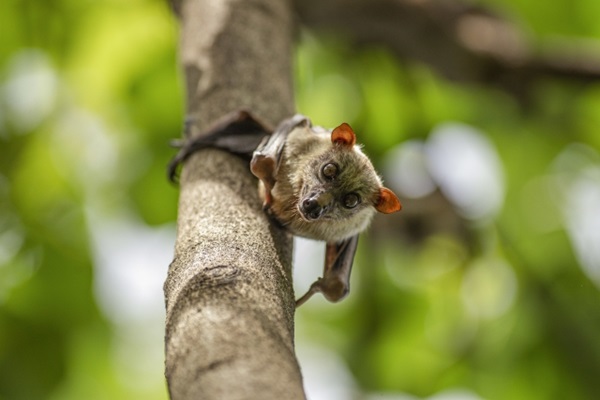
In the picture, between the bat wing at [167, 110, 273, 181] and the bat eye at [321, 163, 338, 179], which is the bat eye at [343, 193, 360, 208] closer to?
the bat eye at [321, 163, 338, 179]

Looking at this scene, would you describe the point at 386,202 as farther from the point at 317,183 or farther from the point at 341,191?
the point at 317,183

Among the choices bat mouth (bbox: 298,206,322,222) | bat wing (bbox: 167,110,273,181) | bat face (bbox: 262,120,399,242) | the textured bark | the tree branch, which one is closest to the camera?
the textured bark

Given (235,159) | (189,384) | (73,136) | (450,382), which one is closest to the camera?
(189,384)

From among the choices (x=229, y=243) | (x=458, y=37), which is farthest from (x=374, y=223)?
(x=229, y=243)

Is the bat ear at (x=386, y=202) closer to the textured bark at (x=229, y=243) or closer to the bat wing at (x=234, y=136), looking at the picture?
the textured bark at (x=229, y=243)

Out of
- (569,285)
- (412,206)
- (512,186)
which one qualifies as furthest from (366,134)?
(569,285)

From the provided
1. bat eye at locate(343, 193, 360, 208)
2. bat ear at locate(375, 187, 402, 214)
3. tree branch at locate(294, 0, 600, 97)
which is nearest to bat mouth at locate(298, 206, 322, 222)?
bat eye at locate(343, 193, 360, 208)

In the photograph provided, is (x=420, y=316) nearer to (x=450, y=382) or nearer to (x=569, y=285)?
(x=450, y=382)

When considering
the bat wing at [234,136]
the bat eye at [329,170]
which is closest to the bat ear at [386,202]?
the bat eye at [329,170]
